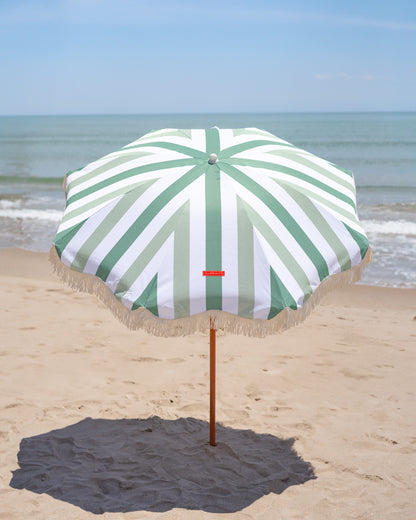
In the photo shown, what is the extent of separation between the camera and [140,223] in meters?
3.22

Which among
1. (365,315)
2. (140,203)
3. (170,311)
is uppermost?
(140,203)

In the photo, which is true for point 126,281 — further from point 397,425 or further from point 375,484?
point 397,425

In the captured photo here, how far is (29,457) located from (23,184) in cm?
2257

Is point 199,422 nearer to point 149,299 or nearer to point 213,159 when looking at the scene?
point 149,299

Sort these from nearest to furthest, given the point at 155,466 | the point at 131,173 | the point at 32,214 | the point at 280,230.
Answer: the point at 280,230, the point at 131,173, the point at 155,466, the point at 32,214

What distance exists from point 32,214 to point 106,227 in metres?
14.1

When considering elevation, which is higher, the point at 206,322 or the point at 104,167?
the point at 104,167

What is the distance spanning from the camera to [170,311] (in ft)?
9.43

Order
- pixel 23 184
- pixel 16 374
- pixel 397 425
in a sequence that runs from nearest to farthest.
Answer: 1. pixel 397 425
2. pixel 16 374
3. pixel 23 184

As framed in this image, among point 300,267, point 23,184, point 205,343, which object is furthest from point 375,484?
point 23,184

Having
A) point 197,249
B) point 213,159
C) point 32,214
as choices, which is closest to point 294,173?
point 213,159

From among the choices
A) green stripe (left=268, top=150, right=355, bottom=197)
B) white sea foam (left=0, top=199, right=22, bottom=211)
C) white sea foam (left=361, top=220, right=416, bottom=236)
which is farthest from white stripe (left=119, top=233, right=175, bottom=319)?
white sea foam (left=0, top=199, right=22, bottom=211)

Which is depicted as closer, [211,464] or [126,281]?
[126,281]

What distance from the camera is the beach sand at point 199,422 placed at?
140 inches
